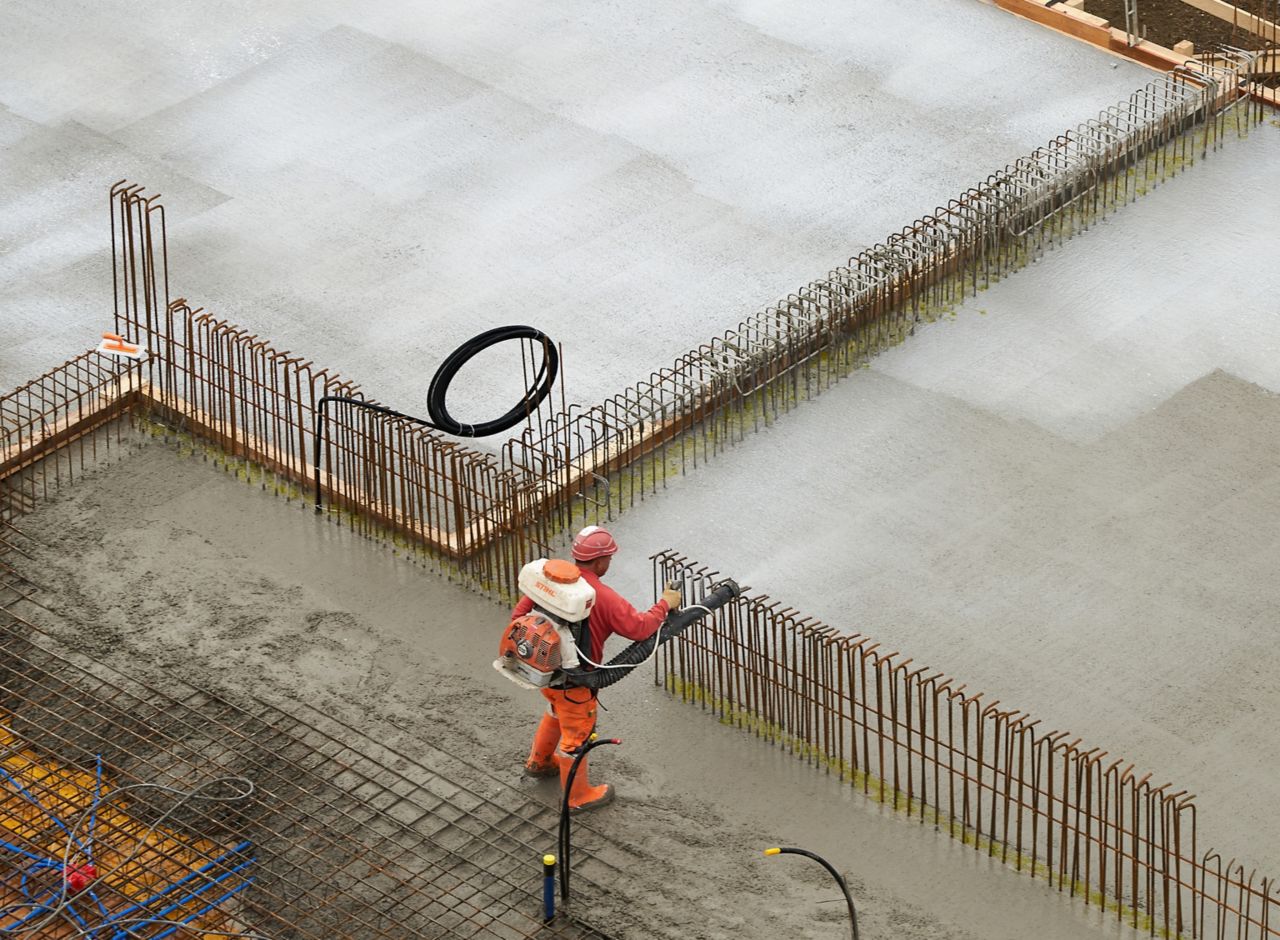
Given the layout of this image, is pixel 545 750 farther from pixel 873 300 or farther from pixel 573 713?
pixel 873 300

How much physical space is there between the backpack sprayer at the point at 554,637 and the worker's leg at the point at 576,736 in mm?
157

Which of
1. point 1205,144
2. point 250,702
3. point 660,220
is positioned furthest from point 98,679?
point 1205,144

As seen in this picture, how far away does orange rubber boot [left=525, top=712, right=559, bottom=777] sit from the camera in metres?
18.8

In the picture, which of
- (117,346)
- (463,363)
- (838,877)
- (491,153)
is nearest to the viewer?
(838,877)

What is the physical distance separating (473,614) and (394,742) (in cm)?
178

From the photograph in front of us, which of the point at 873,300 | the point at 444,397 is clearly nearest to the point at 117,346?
the point at 444,397

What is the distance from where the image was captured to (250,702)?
784 inches

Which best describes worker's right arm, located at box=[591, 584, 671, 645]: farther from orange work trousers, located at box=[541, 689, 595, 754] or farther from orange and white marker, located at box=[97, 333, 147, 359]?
orange and white marker, located at box=[97, 333, 147, 359]

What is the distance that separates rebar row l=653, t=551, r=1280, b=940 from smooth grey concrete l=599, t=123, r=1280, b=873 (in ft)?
1.26

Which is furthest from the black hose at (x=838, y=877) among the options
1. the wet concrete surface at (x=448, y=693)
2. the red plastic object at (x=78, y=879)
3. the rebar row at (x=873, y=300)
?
the rebar row at (x=873, y=300)

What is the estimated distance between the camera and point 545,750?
18953mm

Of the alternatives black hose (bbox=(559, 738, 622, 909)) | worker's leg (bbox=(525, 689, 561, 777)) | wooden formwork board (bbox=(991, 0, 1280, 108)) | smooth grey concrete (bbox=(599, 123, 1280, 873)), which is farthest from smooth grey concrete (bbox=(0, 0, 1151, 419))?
black hose (bbox=(559, 738, 622, 909))

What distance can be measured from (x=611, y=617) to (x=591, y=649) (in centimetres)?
29

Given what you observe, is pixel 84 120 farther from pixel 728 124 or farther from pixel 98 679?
pixel 98 679
